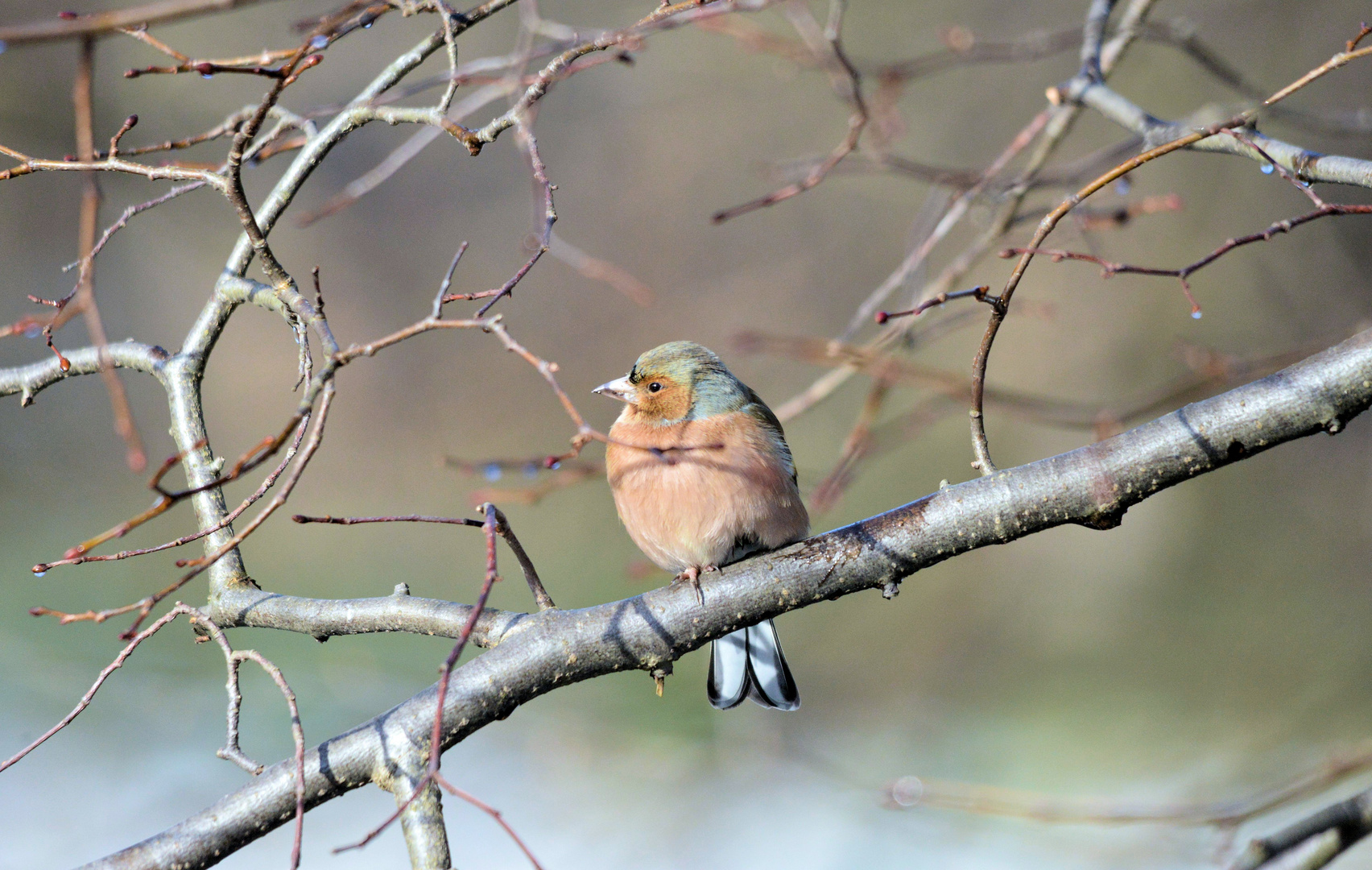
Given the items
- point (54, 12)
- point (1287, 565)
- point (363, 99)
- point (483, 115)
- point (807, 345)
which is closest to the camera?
point (363, 99)

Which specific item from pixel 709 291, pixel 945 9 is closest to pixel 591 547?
pixel 709 291

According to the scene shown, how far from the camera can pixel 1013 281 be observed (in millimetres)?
1749

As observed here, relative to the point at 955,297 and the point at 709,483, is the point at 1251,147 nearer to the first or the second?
the point at 955,297

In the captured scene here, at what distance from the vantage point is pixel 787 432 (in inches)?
305

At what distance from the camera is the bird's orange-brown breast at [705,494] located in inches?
106

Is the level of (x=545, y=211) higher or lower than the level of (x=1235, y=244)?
higher

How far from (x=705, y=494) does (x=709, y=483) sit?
3 centimetres

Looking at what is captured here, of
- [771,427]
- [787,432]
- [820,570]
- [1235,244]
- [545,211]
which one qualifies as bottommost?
[820,570]

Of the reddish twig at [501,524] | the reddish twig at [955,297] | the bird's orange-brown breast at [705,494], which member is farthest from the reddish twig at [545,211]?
the bird's orange-brown breast at [705,494]

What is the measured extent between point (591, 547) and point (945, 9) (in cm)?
492

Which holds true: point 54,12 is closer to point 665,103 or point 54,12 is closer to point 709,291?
point 665,103

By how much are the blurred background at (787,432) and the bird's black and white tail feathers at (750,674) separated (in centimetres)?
154

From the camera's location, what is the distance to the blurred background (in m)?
5.52

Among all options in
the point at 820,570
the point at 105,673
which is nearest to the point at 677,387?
the point at 820,570
